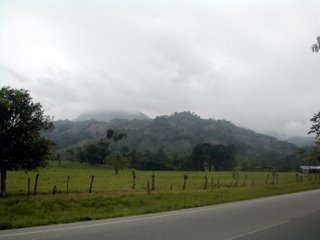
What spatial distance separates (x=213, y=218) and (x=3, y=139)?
13.4 meters

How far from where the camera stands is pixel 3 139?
77.4 ft

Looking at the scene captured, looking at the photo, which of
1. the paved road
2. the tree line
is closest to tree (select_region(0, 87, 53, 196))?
the paved road

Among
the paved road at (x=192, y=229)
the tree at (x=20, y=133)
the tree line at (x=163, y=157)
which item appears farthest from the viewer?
the tree line at (x=163, y=157)

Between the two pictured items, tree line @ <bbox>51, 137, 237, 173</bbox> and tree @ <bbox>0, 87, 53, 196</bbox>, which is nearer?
tree @ <bbox>0, 87, 53, 196</bbox>

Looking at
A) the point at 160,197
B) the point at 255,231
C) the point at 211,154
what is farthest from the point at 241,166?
the point at 255,231

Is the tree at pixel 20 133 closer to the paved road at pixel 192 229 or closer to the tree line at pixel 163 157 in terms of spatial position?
the paved road at pixel 192 229

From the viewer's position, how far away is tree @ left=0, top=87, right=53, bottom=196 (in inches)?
930

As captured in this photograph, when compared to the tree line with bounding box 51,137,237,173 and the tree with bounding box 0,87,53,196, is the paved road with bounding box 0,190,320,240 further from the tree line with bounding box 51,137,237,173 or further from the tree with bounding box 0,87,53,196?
the tree line with bounding box 51,137,237,173

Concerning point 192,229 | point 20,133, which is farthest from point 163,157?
point 192,229

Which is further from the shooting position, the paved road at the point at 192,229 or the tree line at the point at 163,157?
the tree line at the point at 163,157

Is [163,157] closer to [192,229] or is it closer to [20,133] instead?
[20,133]

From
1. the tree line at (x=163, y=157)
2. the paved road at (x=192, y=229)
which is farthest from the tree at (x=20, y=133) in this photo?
the tree line at (x=163, y=157)

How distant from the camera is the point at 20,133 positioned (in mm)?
24391

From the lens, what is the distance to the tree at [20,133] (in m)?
23.6
